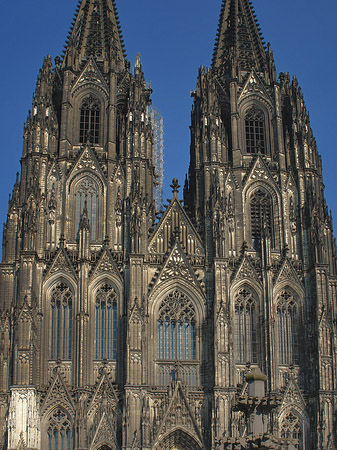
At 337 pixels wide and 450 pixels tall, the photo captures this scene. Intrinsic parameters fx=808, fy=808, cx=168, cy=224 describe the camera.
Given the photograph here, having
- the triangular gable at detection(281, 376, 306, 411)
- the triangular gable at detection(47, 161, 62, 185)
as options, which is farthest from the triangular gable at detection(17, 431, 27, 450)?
the triangular gable at detection(47, 161, 62, 185)

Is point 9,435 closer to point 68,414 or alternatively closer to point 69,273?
point 68,414

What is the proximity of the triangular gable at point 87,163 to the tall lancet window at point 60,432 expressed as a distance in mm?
12937

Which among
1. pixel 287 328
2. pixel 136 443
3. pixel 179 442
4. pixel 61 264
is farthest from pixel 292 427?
pixel 61 264

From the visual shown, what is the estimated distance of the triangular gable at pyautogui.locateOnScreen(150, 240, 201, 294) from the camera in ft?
136

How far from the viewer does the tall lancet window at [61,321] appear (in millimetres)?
39906

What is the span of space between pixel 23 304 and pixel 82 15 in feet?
70.3

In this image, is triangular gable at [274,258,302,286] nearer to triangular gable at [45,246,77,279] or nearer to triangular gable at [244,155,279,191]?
triangular gable at [244,155,279,191]

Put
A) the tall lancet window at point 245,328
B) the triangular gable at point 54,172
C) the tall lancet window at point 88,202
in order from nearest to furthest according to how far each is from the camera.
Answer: the tall lancet window at point 245,328 → the tall lancet window at point 88,202 → the triangular gable at point 54,172

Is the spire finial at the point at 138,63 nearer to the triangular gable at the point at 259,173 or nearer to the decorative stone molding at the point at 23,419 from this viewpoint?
the triangular gable at the point at 259,173

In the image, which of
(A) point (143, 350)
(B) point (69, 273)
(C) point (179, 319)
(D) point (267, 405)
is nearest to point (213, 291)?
(C) point (179, 319)

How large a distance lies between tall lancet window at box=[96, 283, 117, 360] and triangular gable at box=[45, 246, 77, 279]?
1.75 metres

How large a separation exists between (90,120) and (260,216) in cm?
→ 1131

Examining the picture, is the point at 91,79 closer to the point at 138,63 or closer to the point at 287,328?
the point at 138,63

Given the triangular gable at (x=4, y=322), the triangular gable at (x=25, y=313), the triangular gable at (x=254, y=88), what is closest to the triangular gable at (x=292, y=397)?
the triangular gable at (x=25, y=313)
